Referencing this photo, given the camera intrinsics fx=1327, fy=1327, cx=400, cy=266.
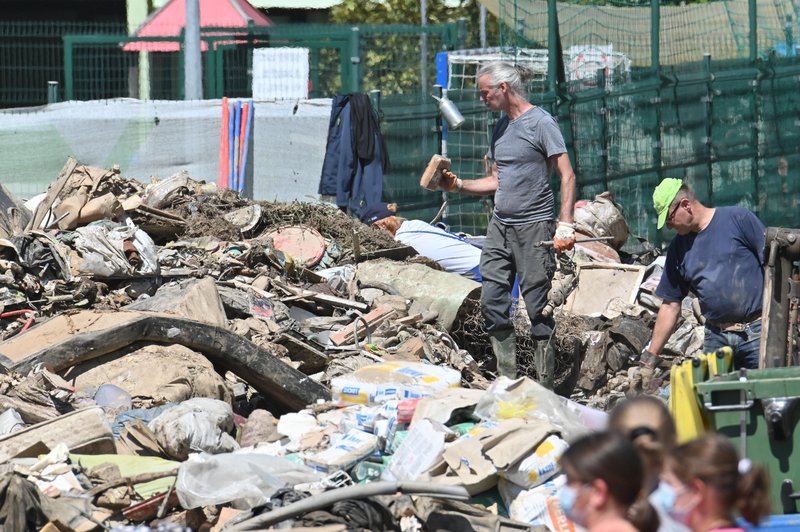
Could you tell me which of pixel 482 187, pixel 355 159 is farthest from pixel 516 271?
Answer: pixel 355 159

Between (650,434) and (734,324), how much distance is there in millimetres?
3034

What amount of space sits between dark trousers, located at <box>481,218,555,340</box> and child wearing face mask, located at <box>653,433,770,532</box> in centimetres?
417

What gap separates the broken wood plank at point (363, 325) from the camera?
8.10m

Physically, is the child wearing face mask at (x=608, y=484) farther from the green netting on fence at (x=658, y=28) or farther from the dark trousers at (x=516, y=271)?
the green netting on fence at (x=658, y=28)

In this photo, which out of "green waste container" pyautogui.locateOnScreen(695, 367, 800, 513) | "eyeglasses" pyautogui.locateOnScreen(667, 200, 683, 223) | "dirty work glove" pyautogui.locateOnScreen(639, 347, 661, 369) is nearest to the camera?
"green waste container" pyautogui.locateOnScreen(695, 367, 800, 513)

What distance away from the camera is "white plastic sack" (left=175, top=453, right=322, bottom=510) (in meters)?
5.19

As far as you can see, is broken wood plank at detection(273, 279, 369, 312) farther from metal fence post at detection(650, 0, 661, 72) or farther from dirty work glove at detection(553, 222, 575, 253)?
metal fence post at detection(650, 0, 661, 72)

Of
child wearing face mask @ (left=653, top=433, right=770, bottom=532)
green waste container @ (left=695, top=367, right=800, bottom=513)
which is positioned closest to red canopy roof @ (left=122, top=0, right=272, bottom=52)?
green waste container @ (left=695, top=367, right=800, bottom=513)

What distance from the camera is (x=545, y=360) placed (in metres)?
7.34

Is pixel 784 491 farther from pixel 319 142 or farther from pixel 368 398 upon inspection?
pixel 319 142

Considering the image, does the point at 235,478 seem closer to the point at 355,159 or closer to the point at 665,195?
the point at 665,195

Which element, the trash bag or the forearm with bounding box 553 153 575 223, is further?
the trash bag

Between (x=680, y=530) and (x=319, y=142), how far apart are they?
997 centimetres

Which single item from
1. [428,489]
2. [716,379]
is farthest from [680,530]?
[428,489]
